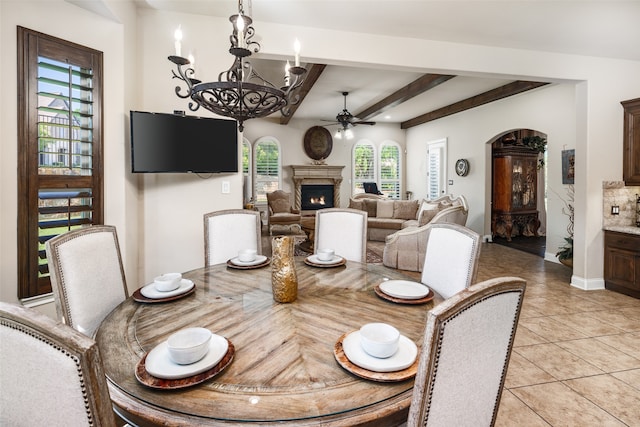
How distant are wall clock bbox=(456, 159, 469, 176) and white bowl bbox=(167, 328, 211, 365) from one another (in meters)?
7.20

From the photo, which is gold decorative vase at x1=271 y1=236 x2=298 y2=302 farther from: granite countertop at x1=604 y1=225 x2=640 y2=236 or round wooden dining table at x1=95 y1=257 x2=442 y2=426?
granite countertop at x1=604 y1=225 x2=640 y2=236

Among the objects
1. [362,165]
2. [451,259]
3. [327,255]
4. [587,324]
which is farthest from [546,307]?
[362,165]

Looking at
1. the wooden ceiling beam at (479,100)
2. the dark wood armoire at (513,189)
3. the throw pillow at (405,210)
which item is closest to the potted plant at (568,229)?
the dark wood armoire at (513,189)

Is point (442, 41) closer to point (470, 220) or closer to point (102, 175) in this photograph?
point (102, 175)

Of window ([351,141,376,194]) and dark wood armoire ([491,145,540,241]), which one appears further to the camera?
window ([351,141,376,194])

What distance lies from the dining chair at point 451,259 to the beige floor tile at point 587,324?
197 centimetres

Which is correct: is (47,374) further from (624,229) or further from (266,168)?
(266,168)

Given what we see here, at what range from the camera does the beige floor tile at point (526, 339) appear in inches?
107

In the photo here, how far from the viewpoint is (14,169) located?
2.03 m

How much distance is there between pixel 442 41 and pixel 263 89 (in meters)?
2.73

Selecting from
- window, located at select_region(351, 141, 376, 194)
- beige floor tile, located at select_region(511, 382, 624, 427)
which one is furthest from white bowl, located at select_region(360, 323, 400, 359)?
window, located at select_region(351, 141, 376, 194)

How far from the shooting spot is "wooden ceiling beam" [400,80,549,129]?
17.8ft

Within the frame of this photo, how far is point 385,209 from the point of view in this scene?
7.35m

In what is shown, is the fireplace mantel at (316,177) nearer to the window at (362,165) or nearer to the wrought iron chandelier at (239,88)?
the window at (362,165)
